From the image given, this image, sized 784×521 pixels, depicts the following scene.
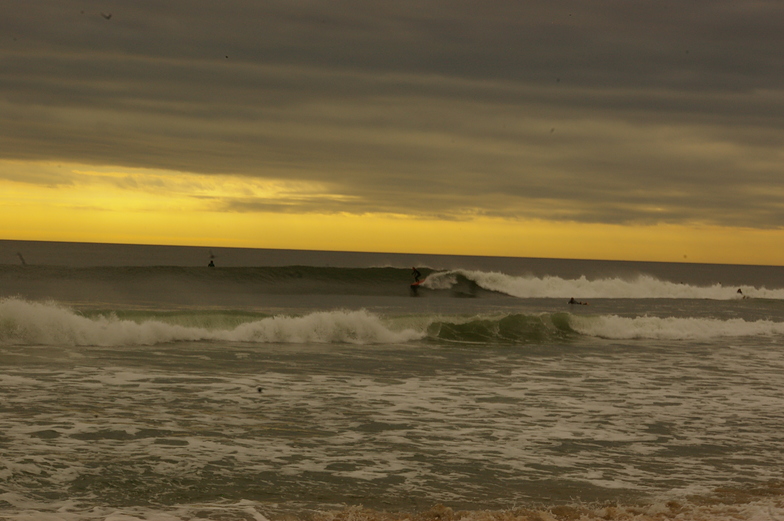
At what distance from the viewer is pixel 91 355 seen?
56.4 feet

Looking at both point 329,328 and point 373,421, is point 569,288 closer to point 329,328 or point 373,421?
point 329,328

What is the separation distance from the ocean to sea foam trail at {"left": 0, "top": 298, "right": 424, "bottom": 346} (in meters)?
0.06

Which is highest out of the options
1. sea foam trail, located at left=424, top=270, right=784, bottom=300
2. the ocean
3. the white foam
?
sea foam trail, located at left=424, top=270, right=784, bottom=300

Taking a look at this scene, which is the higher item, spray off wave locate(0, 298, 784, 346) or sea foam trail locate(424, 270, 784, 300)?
sea foam trail locate(424, 270, 784, 300)

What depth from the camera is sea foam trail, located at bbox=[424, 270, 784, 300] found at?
54156 mm

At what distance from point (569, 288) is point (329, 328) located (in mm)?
37009

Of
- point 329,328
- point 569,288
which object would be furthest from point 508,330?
point 569,288

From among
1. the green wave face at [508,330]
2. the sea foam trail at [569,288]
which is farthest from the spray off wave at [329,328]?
the sea foam trail at [569,288]

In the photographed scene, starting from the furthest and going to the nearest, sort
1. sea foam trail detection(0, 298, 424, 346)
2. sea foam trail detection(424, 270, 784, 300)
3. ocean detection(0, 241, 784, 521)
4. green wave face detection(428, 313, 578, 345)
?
sea foam trail detection(424, 270, 784, 300) < green wave face detection(428, 313, 578, 345) < sea foam trail detection(0, 298, 424, 346) < ocean detection(0, 241, 784, 521)

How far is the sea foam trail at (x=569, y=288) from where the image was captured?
178ft

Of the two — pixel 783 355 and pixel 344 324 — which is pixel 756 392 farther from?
pixel 344 324

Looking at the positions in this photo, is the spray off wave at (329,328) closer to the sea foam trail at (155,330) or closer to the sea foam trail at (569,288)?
the sea foam trail at (155,330)

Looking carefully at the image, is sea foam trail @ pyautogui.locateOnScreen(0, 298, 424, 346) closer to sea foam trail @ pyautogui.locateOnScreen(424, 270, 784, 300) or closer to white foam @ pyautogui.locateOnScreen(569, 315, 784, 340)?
white foam @ pyautogui.locateOnScreen(569, 315, 784, 340)

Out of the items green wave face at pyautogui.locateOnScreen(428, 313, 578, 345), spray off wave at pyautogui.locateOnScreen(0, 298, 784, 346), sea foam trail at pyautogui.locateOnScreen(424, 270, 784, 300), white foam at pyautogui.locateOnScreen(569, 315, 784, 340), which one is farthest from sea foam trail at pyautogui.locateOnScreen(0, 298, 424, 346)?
sea foam trail at pyautogui.locateOnScreen(424, 270, 784, 300)
